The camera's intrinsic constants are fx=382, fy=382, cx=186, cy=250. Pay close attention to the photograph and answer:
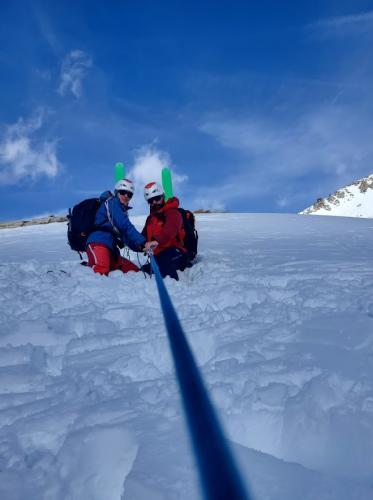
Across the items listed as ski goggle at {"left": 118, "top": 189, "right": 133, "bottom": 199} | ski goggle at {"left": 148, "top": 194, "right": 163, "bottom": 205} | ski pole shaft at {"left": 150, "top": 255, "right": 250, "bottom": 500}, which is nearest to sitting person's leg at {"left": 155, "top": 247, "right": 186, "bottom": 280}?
ski goggle at {"left": 148, "top": 194, "right": 163, "bottom": 205}

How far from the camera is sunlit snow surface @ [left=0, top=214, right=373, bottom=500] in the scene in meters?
1.54

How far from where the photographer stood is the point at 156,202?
6820 millimetres

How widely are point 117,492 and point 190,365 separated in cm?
86

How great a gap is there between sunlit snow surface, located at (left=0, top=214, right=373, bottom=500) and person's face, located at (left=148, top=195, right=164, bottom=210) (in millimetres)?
2675

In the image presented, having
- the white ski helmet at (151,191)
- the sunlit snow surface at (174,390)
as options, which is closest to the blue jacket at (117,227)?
the white ski helmet at (151,191)

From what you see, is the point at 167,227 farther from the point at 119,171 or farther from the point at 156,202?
the point at 119,171

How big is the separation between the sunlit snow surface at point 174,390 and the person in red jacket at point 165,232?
1847mm

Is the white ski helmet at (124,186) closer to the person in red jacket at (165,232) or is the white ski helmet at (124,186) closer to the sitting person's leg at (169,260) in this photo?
the person in red jacket at (165,232)

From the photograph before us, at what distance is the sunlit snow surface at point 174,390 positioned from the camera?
5.07 feet

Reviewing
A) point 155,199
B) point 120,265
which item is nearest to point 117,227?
point 120,265

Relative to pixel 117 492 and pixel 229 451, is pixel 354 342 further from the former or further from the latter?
pixel 117 492

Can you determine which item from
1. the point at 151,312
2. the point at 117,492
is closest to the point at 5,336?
the point at 151,312

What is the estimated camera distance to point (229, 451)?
1658 mm

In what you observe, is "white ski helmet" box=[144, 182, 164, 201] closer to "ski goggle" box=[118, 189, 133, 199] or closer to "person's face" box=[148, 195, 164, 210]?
"person's face" box=[148, 195, 164, 210]
